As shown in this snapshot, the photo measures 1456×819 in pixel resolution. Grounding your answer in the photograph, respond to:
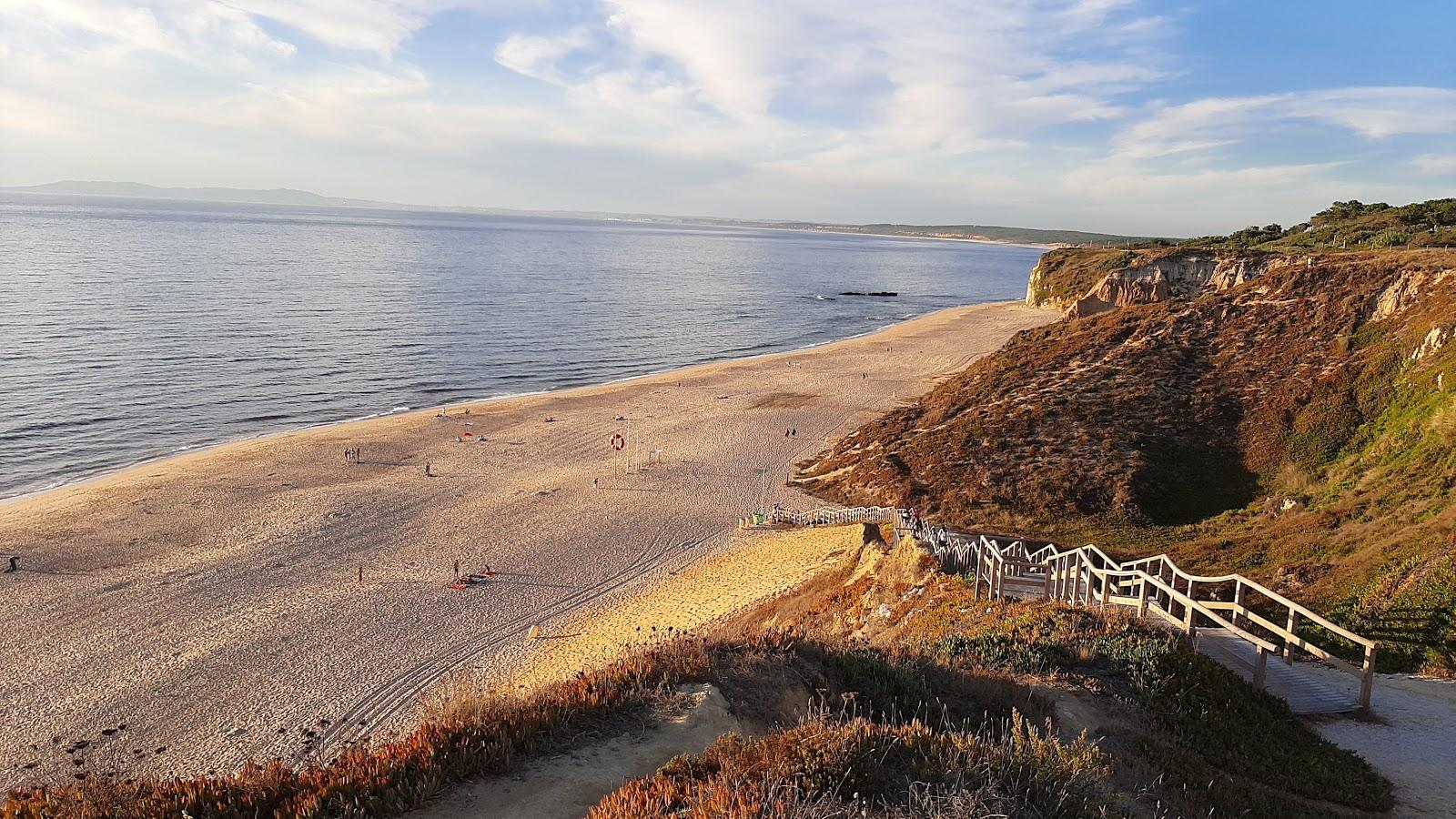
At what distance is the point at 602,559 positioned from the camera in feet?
83.7

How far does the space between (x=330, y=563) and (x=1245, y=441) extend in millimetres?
28478

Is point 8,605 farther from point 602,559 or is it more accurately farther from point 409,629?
point 602,559

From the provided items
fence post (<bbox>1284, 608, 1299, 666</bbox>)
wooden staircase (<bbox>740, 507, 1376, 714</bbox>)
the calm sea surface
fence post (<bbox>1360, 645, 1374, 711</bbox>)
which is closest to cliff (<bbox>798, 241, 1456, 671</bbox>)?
wooden staircase (<bbox>740, 507, 1376, 714</bbox>)

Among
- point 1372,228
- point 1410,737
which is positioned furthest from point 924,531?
point 1372,228

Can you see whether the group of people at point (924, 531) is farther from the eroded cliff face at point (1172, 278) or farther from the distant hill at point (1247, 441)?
the eroded cliff face at point (1172, 278)

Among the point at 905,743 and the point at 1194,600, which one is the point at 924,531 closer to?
the point at 1194,600

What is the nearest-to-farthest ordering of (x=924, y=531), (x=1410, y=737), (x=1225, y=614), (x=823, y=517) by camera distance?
(x=1410, y=737) < (x=1225, y=614) < (x=924, y=531) < (x=823, y=517)

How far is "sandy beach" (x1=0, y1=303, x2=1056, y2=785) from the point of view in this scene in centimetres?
1647

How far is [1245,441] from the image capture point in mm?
25047

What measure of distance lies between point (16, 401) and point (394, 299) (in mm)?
46841

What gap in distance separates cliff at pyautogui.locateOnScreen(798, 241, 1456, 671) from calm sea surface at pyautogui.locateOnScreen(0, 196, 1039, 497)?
2868 centimetres

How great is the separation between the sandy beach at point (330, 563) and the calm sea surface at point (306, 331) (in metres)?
5.40

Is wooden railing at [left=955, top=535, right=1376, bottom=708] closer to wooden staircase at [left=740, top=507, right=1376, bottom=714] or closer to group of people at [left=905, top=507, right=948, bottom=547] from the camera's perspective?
wooden staircase at [left=740, top=507, right=1376, bottom=714]

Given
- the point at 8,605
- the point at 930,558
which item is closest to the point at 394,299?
the point at 8,605
